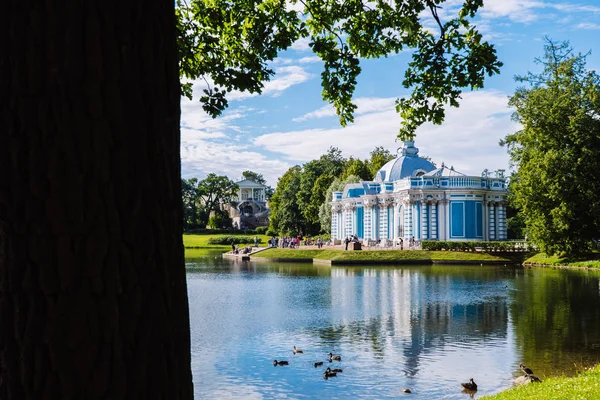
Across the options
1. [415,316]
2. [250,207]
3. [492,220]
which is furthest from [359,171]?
[415,316]

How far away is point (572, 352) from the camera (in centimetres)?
1223

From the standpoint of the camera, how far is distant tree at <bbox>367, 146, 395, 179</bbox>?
70000 millimetres

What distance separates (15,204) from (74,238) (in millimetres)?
203

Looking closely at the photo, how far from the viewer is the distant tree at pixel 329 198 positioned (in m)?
61.6

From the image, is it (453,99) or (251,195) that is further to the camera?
(251,195)

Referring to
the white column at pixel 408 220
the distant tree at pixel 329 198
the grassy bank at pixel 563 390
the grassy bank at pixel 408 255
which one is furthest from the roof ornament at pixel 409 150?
the grassy bank at pixel 563 390

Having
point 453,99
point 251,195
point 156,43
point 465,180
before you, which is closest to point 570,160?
point 465,180

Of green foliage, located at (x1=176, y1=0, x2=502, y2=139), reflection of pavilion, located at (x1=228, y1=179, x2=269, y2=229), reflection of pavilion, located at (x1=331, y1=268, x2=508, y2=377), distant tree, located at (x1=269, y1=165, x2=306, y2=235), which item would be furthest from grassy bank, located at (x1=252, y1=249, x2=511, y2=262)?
reflection of pavilion, located at (x1=228, y1=179, x2=269, y2=229)

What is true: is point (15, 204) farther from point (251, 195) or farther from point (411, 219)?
point (251, 195)

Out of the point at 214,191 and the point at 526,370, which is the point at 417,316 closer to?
the point at 526,370

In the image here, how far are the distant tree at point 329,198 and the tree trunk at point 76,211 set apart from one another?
5917cm

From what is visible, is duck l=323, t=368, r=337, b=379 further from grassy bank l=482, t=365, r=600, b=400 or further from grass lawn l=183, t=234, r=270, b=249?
grass lawn l=183, t=234, r=270, b=249

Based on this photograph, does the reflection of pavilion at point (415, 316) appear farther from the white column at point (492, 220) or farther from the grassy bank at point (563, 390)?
the white column at point (492, 220)

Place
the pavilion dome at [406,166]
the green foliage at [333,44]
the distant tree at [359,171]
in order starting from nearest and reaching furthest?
the green foliage at [333,44]
the pavilion dome at [406,166]
the distant tree at [359,171]
